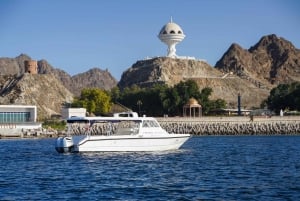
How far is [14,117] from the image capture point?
13300 centimetres

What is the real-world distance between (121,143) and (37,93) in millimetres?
113481

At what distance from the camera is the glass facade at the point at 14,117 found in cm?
13136

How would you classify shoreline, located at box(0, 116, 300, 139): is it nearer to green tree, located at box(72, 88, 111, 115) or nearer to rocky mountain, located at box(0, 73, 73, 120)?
green tree, located at box(72, 88, 111, 115)

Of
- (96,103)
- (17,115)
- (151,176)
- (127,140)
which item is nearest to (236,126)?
(96,103)

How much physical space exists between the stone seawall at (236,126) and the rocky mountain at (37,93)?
51.0 metres

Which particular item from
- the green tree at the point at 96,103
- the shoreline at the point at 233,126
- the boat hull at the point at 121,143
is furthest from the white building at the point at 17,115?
the boat hull at the point at 121,143

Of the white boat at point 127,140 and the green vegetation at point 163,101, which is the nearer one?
the white boat at point 127,140

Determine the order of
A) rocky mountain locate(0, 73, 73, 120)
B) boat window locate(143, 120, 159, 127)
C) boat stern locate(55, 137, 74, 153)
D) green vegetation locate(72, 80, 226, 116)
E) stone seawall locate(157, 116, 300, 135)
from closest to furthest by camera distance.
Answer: boat stern locate(55, 137, 74, 153), boat window locate(143, 120, 159, 127), stone seawall locate(157, 116, 300, 135), green vegetation locate(72, 80, 226, 116), rocky mountain locate(0, 73, 73, 120)

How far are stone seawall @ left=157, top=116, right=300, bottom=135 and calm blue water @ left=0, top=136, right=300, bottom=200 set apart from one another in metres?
53.6

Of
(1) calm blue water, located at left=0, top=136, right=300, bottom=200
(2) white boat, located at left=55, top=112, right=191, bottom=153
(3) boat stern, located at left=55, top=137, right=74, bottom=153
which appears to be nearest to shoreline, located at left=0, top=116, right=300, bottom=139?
(2) white boat, located at left=55, top=112, right=191, bottom=153

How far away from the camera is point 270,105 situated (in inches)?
6033

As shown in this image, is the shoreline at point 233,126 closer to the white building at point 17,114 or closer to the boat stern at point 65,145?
the white building at point 17,114

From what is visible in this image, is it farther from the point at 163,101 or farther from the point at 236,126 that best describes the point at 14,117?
the point at 236,126

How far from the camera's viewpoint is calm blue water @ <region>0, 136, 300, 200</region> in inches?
1374
